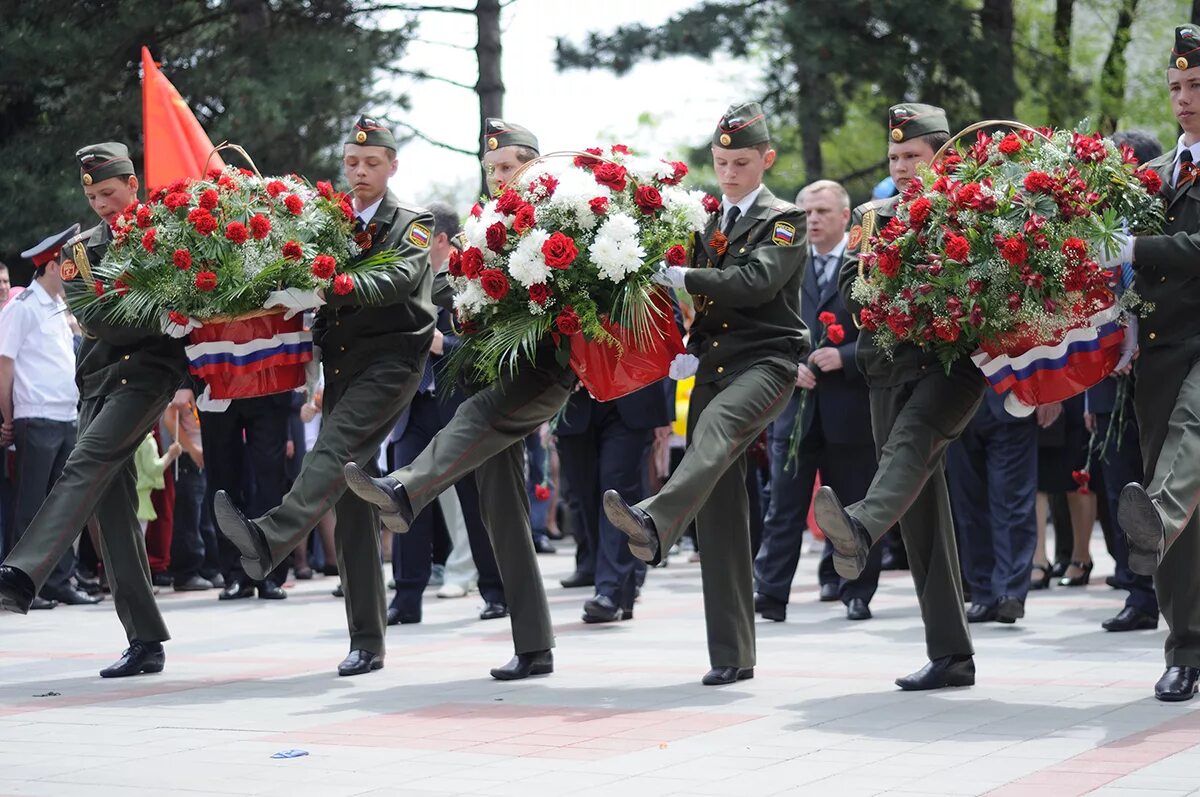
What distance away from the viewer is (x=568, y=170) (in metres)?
7.36

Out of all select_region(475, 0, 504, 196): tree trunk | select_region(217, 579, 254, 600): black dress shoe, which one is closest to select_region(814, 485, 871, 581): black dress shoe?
select_region(217, 579, 254, 600): black dress shoe

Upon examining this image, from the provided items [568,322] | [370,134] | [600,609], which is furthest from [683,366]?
[600,609]

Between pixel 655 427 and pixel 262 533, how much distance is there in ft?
13.1

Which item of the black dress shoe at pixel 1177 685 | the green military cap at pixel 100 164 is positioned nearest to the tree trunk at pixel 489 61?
the green military cap at pixel 100 164

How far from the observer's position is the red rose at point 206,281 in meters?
7.33

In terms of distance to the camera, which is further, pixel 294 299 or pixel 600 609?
pixel 600 609

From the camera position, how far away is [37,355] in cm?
1190

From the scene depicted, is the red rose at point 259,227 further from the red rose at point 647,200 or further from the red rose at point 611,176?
the red rose at point 647,200

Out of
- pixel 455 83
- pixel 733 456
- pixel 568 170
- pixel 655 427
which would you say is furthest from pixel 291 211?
pixel 455 83

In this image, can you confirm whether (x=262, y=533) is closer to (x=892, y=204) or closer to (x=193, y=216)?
(x=193, y=216)

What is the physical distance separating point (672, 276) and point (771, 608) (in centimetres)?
347

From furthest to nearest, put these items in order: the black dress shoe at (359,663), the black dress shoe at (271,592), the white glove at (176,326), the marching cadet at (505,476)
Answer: the black dress shoe at (271,592), the black dress shoe at (359,663), the white glove at (176,326), the marching cadet at (505,476)

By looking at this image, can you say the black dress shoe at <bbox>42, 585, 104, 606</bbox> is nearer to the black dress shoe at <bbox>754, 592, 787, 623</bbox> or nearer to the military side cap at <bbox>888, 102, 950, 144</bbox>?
the black dress shoe at <bbox>754, 592, 787, 623</bbox>

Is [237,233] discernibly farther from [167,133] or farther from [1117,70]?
[1117,70]
